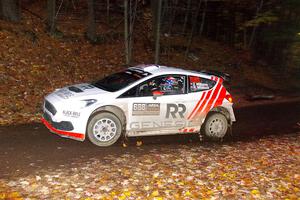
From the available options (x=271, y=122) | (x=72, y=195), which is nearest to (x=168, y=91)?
(x=72, y=195)

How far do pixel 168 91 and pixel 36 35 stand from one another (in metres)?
8.94

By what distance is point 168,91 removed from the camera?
898 centimetres

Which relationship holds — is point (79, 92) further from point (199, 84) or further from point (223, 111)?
point (223, 111)

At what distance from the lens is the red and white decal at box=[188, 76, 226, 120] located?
934cm

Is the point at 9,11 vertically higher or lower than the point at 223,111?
higher

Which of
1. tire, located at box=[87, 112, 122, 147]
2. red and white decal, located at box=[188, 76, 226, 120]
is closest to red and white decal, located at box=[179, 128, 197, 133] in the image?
red and white decal, located at box=[188, 76, 226, 120]

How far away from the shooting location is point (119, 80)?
9070mm

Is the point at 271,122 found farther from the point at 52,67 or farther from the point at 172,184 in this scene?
the point at 52,67

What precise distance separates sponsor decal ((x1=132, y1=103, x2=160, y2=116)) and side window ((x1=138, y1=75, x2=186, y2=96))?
253 mm

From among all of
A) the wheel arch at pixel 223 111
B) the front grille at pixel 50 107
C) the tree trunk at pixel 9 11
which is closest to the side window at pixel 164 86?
the wheel arch at pixel 223 111

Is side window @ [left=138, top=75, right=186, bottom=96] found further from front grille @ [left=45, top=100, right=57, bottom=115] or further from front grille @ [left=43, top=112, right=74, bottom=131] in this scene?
front grille @ [left=45, top=100, right=57, bottom=115]

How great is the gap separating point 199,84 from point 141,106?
69.7 inches

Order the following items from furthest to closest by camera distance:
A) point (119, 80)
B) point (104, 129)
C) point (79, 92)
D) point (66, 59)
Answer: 1. point (66, 59)
2. point (119, 80)
3. point (79, 92)
4. point (104, 129)

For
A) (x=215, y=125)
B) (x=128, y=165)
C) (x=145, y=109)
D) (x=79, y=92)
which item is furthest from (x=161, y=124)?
(x=79, y=92)
